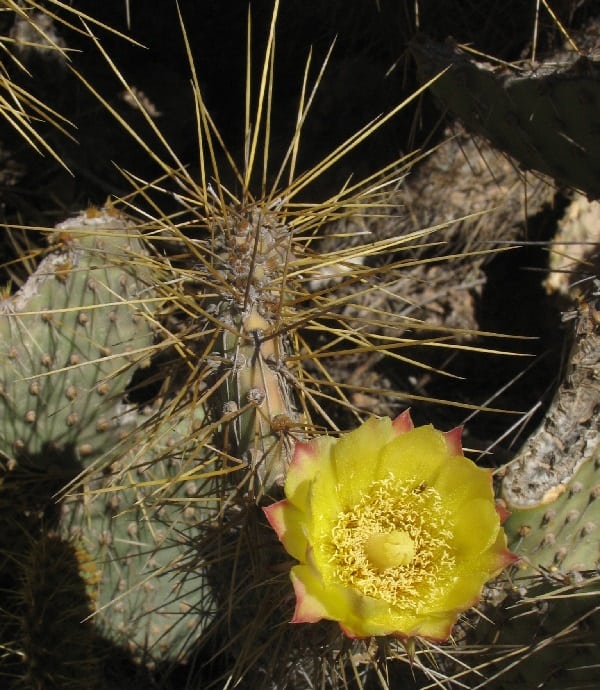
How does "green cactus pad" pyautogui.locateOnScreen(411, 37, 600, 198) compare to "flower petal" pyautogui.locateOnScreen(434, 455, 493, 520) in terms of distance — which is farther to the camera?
"green cactus pad" pyautogui.locateOnScreen(411, 37, 600, 198)

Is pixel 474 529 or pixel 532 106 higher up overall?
pixel 532 106

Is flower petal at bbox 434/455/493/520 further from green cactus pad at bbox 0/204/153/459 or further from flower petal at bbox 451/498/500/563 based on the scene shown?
green cactus pad at bbox 0/204/153/459

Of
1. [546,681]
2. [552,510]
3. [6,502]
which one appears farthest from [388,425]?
[6,502]

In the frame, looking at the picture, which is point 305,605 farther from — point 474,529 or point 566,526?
point 566,526

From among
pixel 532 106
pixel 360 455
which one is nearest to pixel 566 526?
pixel 360 455

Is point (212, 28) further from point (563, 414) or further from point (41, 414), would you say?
point (563, 414)

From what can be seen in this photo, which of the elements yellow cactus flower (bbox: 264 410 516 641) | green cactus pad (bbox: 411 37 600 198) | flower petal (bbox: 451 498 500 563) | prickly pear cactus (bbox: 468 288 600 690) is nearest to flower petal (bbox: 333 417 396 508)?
yellow cactus flower (bbox: 264 410 516 641)
